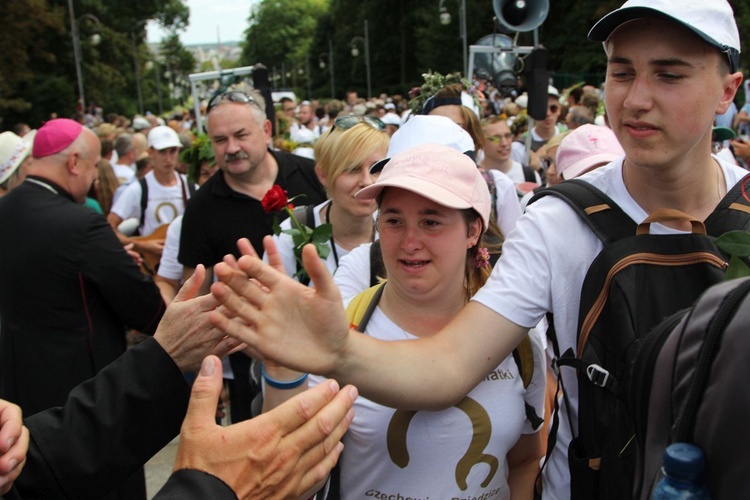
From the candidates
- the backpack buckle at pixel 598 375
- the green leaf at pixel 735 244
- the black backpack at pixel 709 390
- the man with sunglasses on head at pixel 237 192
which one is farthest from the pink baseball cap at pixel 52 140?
the black backpack at pixel 709 390

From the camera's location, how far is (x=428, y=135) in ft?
10.5

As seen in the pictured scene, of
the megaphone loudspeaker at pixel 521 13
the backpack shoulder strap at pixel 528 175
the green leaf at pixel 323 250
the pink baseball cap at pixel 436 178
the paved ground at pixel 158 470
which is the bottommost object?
the paved ground at pixel 158 470

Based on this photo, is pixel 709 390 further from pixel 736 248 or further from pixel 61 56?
pixel 61 56

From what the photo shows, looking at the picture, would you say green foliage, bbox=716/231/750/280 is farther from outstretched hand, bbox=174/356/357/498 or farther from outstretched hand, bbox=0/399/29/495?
outstretched hand, bbox=0/399/29/495

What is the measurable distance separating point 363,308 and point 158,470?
3505mm

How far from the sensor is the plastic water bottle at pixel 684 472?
2.85 ft

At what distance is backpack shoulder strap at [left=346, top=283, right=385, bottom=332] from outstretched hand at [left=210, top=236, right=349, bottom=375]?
567mm

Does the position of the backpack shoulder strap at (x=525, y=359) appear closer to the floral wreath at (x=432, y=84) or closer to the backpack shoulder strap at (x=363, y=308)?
the backpack shoulder strap at (x=363, y=308)

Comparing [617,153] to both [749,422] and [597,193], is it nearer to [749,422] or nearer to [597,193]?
[597,193]

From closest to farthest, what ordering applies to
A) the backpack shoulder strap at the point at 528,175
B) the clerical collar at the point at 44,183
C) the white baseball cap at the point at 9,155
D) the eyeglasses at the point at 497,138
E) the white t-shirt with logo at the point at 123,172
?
the clerical collar at the point at 44,183
the white baseball cap at the point at 9,155
the eyeglasses at the point at 497,138
the backpack shoulder strap at the point at 528,175
the white t-shirt with logo at the point at 123,172

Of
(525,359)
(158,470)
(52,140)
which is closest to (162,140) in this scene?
(52,140)

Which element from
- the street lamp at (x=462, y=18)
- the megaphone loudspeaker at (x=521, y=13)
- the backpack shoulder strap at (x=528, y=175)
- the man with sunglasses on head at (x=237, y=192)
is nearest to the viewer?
the man with sunglasses on head at (x=237, y=192)

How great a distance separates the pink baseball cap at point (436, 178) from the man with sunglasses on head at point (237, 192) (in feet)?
7.36

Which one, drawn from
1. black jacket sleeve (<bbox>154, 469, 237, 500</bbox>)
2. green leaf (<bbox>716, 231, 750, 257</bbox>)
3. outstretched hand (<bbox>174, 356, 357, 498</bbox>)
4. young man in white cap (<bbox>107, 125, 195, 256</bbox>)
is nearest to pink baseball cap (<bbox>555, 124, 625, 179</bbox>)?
green leaf (<bbox>716, 231, 750, 257</bbox>)
